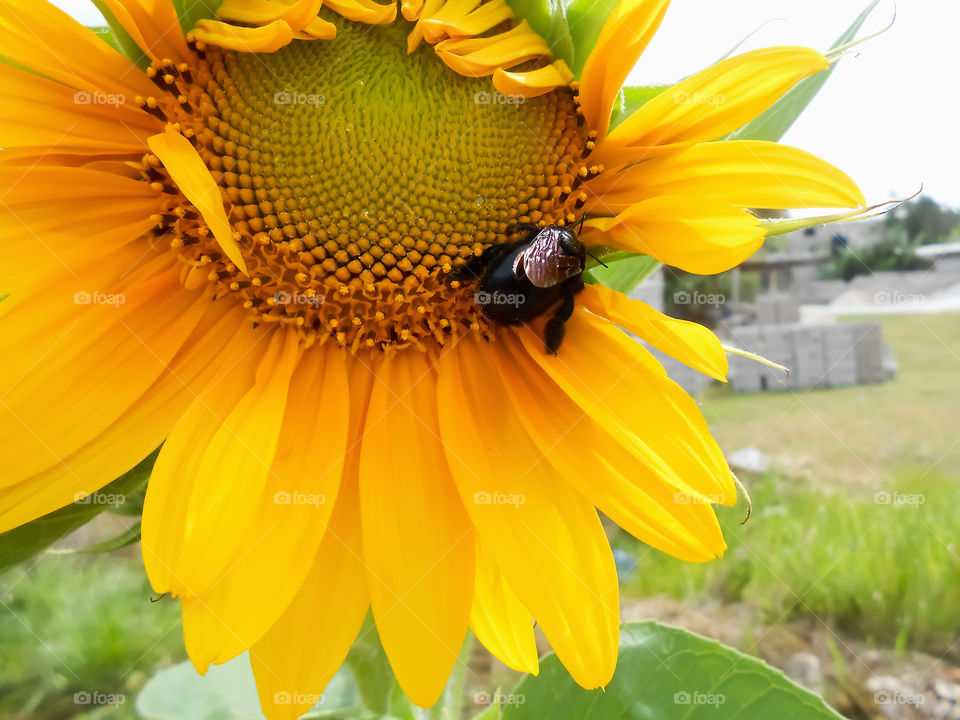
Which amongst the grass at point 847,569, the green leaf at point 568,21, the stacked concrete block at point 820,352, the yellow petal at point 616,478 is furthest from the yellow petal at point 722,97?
the stacked concrete block at point 820,352

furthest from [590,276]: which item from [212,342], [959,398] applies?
[959,398]

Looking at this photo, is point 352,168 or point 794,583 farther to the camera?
point 794,583

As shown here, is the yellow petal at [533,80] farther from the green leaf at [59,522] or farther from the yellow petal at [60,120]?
the green leaf at [59,522]
